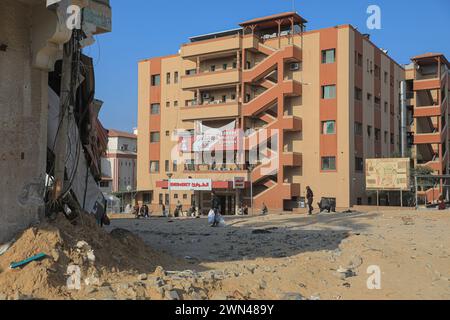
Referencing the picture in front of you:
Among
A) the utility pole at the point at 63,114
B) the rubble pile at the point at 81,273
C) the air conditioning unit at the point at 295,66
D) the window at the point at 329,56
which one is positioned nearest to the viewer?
the rubble pile at the point at 81,273

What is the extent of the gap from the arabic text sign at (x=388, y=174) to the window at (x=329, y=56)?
34.9 ft

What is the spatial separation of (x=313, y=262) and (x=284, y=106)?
3738 centimetres

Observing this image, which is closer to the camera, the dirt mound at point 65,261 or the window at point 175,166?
the dirt mound at point 65,261

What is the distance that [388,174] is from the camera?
3953cm

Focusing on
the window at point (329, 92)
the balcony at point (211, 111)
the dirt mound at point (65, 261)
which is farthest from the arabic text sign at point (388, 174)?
the dirt mound at point (65, 261)

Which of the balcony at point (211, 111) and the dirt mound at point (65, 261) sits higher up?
the balcony at point (211, 111)

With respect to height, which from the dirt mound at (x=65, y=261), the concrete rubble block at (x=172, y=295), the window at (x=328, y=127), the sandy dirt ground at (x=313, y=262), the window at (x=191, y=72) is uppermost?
the window at (x=191, y=72)

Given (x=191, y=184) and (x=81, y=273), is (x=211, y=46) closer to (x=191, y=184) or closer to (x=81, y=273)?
(x=191, y=184)

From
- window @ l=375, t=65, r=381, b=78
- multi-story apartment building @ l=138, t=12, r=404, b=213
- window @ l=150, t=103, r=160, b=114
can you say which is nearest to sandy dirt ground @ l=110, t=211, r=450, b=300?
multi-story apartment building @ l=138, t=12, r=404, b=213

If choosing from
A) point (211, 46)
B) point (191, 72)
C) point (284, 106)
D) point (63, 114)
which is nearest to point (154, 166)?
point (191, 72)

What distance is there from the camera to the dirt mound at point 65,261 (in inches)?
289

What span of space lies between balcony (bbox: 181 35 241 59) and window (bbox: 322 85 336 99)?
9.55 meters

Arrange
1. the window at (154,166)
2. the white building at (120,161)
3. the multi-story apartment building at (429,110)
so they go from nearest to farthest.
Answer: the window at (154,166)
the multi-story apartment building at (429,110)
the white building at (120,161)

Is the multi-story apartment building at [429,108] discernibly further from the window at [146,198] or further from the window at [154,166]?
the window at [146,198]
